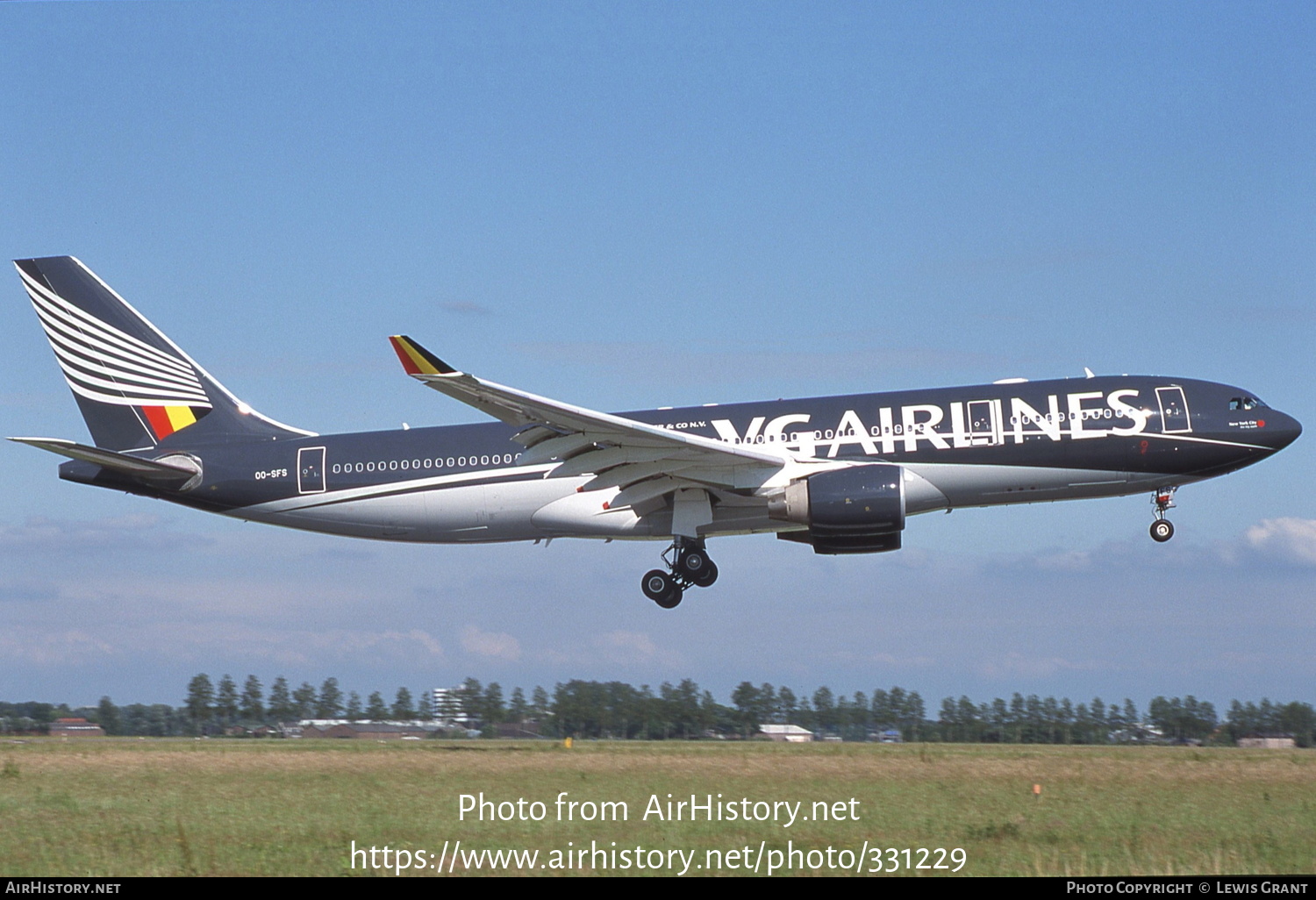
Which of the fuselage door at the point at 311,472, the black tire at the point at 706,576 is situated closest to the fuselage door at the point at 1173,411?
the black tire at the point at 706,576

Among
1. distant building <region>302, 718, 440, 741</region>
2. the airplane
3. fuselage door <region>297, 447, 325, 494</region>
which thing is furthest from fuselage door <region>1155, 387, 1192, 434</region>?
distant building <region>302, 718, 440, 741</region>

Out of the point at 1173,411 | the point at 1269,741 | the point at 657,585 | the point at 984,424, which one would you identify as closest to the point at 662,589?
the point at 657,585

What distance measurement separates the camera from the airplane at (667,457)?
25969mm

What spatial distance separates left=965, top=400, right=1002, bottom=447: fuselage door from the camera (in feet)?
85.6

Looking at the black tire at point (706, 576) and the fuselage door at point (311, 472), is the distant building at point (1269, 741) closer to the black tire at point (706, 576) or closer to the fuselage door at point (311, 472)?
the black tire at point (706, 576)

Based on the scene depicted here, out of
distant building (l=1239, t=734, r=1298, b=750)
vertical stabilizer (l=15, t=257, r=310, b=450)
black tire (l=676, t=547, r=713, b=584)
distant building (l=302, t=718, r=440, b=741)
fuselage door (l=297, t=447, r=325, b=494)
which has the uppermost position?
vertical stabilizer (l=15, t=257, r=310, b=450)

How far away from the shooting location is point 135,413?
30.8m

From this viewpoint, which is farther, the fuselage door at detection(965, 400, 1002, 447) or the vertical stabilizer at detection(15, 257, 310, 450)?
the vertical stabilizer at detection(15, 257, 310, 450)

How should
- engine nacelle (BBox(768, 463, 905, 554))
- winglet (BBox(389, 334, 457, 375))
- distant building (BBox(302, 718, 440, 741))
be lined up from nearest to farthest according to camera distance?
winglet (BBox(389, 334, 457, 375)) → engine nacelle (BBox(768, 463, 905, 554)) → distant building (BBox(302, 718, 440, 741))

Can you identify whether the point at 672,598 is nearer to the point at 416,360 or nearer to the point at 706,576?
the point at 706,576

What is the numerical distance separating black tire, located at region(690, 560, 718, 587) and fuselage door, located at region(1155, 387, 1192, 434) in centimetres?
942

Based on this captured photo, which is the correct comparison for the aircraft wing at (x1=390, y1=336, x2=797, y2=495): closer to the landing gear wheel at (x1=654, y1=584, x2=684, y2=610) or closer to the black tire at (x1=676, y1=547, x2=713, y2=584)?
the black tire at (x1=676, y1=547, x2=713, y2=584)

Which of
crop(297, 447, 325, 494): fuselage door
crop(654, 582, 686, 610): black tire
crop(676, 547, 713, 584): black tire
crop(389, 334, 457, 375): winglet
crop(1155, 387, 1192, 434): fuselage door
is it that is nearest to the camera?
crop(389, 334, 457, 375): winglet

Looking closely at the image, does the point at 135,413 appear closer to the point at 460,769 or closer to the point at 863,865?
the point at 460,769
